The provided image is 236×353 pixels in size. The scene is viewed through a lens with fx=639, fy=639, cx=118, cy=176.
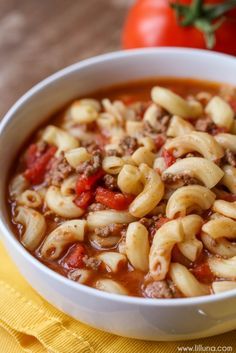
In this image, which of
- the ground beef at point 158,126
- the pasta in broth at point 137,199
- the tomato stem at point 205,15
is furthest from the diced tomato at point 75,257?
the tomato stem at point 205,15

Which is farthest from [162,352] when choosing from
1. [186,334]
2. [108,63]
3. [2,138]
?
[108,63]

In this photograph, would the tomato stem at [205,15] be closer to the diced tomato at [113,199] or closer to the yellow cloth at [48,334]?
the diced tomato at [113,199]

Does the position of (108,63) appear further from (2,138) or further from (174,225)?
(174,225)

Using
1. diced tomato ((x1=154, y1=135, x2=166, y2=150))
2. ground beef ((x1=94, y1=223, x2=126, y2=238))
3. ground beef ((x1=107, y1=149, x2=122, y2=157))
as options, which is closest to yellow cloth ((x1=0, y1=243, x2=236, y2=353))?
ground beef ((x1=94, y1=223, x2=126, y2=238))

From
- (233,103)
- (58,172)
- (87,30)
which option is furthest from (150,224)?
(87,30)

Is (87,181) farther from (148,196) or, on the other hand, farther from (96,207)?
(148,196)
